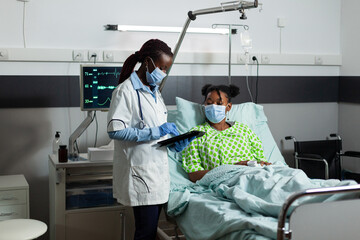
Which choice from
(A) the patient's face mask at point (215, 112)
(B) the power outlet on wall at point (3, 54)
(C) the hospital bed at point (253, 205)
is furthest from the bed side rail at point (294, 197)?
(B) the power outlet on wall at point (3, 54)

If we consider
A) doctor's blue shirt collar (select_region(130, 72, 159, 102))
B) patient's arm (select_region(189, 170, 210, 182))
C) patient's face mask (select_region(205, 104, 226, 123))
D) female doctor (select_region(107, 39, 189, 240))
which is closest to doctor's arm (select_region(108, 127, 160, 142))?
female doctor (select_region(107, 39, 189, 240))

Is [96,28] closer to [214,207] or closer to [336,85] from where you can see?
[214,207]

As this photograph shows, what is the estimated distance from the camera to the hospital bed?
90.9 inches

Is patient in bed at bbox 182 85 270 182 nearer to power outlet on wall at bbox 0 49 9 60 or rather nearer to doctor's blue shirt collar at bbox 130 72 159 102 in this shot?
doctor's blue shirt collar at bbox 130 72 159 102

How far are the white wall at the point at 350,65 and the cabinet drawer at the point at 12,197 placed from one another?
9.75 ft

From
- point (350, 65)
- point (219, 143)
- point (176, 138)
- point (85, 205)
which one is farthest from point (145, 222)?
point (350, 65)

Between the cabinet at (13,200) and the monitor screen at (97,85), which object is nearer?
the cabinet at (13,200)

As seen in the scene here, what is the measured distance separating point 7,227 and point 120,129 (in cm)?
90

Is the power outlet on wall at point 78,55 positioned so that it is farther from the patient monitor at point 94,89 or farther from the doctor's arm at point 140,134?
the doctor's arm at point 140,134

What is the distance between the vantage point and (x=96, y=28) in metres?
4.11

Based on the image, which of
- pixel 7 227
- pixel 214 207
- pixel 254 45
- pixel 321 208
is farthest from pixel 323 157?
pixel 7 227

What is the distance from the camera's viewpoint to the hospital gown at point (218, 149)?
3.57 m

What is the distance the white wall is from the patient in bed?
1451 millimetres

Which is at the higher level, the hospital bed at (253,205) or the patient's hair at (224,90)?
the patient's hair at (224,90)
